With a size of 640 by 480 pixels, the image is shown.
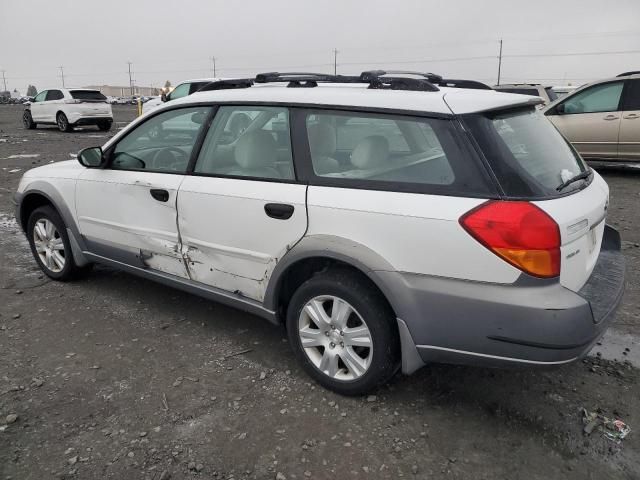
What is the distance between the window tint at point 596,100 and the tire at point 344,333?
8.46 meters

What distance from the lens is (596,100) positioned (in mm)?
9461

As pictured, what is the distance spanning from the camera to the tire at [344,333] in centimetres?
269

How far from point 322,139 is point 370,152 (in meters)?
0.29

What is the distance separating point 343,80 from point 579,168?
4.91 feet

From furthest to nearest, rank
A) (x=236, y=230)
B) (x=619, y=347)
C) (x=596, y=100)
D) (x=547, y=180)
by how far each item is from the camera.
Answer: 1. (x=596, y=100)
2. (x=619, y=347)
3. (x=236, y=230)
4. (x=547, y=180)

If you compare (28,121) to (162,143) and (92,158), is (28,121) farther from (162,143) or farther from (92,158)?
(162,143)

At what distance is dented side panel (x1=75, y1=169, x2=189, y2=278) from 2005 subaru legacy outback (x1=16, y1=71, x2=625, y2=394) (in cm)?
1

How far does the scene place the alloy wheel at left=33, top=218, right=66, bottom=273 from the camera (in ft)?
14.8

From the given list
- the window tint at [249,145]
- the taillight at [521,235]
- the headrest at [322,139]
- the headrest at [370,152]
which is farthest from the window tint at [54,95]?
the taillight at [521,235]

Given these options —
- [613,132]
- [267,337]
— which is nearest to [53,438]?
[267,337]

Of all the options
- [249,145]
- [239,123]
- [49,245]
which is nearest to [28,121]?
[49,245]

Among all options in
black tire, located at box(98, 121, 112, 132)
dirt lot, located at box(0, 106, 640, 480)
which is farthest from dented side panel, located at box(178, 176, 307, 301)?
black tire, located at box(98, 121, 112, 132)

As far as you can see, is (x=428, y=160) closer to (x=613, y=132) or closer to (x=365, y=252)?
(x=365, y=252)

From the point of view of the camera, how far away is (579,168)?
2.98m
